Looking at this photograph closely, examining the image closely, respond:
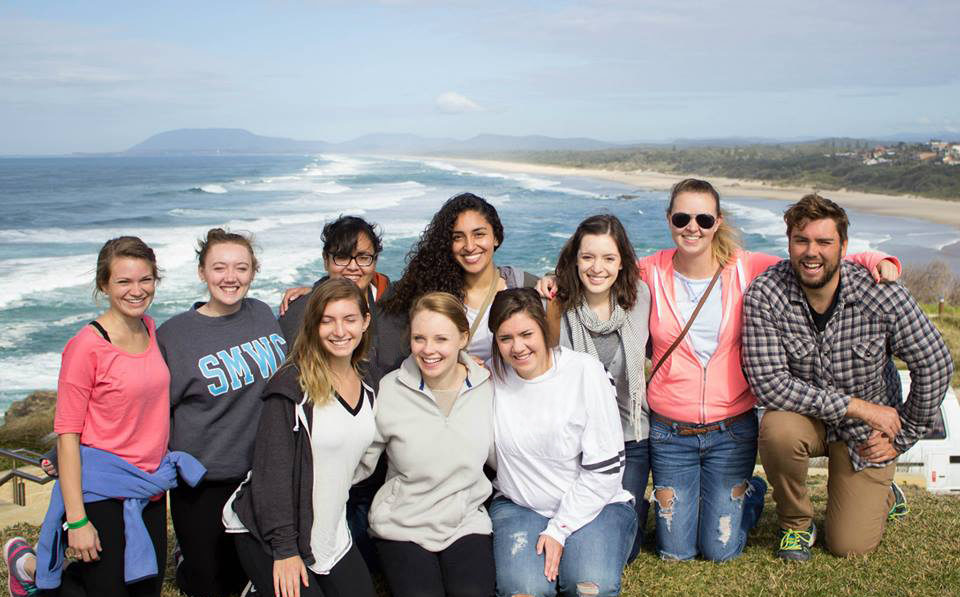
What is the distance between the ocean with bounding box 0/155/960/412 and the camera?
25.7m

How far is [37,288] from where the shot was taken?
97.3ft

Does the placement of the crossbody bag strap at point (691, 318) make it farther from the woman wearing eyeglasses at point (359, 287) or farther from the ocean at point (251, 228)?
the woman wearing eyeglasses at point (359, 287)

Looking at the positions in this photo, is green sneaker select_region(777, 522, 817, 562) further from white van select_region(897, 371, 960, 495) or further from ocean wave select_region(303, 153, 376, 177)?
ocean wave select_region(303, 153, 376, 177)

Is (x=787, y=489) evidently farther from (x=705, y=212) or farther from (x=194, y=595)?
(x=194, y=595)

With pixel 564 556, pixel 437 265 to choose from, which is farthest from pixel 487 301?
pixel 564 556

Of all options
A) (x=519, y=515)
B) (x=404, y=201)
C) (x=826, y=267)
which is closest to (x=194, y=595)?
(x=519, y=515)

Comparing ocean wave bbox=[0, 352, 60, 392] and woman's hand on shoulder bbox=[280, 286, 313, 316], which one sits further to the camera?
ocean wave bbox=[0, 352, 60, 392]

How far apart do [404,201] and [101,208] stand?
2250 centimetres

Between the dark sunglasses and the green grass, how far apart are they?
207 cm

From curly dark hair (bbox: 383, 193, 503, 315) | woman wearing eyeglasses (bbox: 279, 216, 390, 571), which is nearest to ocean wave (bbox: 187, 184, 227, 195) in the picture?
woman wearing eyeglasses (bbox: 279, 216, 390, 571)

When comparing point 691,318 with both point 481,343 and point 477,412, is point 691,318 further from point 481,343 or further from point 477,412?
point 477,412

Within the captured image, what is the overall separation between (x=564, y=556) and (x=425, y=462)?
3.04 feet

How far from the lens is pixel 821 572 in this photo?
4758mm

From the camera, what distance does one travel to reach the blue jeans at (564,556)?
428 cm
